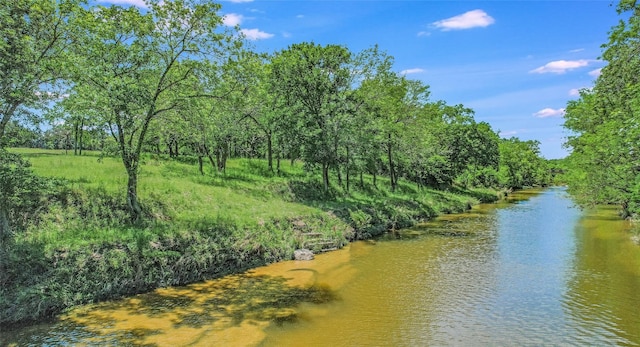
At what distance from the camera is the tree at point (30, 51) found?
12.8 meters

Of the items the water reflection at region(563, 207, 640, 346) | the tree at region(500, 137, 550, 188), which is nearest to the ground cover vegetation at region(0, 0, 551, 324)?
the water reflection at region(563, 207, 640, 346)

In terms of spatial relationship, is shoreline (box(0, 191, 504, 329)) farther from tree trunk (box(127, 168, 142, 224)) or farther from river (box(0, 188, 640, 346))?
tree trunk (box(127, 168, 142, 224))

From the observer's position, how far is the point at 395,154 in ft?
145

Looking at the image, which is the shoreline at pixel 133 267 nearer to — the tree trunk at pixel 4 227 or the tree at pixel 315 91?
the tree trunk at pixel 4 227

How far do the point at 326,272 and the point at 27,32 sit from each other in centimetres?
1560

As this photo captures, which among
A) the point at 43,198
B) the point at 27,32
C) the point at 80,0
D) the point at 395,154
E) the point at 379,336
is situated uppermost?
the point at 80,0

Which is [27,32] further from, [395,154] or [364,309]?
[395,154]

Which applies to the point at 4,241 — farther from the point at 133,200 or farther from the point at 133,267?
the point at 133,200

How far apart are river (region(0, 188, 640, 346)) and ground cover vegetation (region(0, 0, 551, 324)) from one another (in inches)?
56.1

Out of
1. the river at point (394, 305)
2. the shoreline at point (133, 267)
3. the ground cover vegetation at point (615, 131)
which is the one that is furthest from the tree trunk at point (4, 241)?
the ground cover vegetation at point (615, 131)

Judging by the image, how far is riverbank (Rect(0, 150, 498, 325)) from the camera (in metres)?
12.8

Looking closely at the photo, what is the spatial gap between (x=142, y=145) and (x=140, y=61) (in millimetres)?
4731

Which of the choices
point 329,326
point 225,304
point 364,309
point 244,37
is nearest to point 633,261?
point 364,309

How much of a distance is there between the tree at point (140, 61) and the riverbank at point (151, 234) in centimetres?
198
